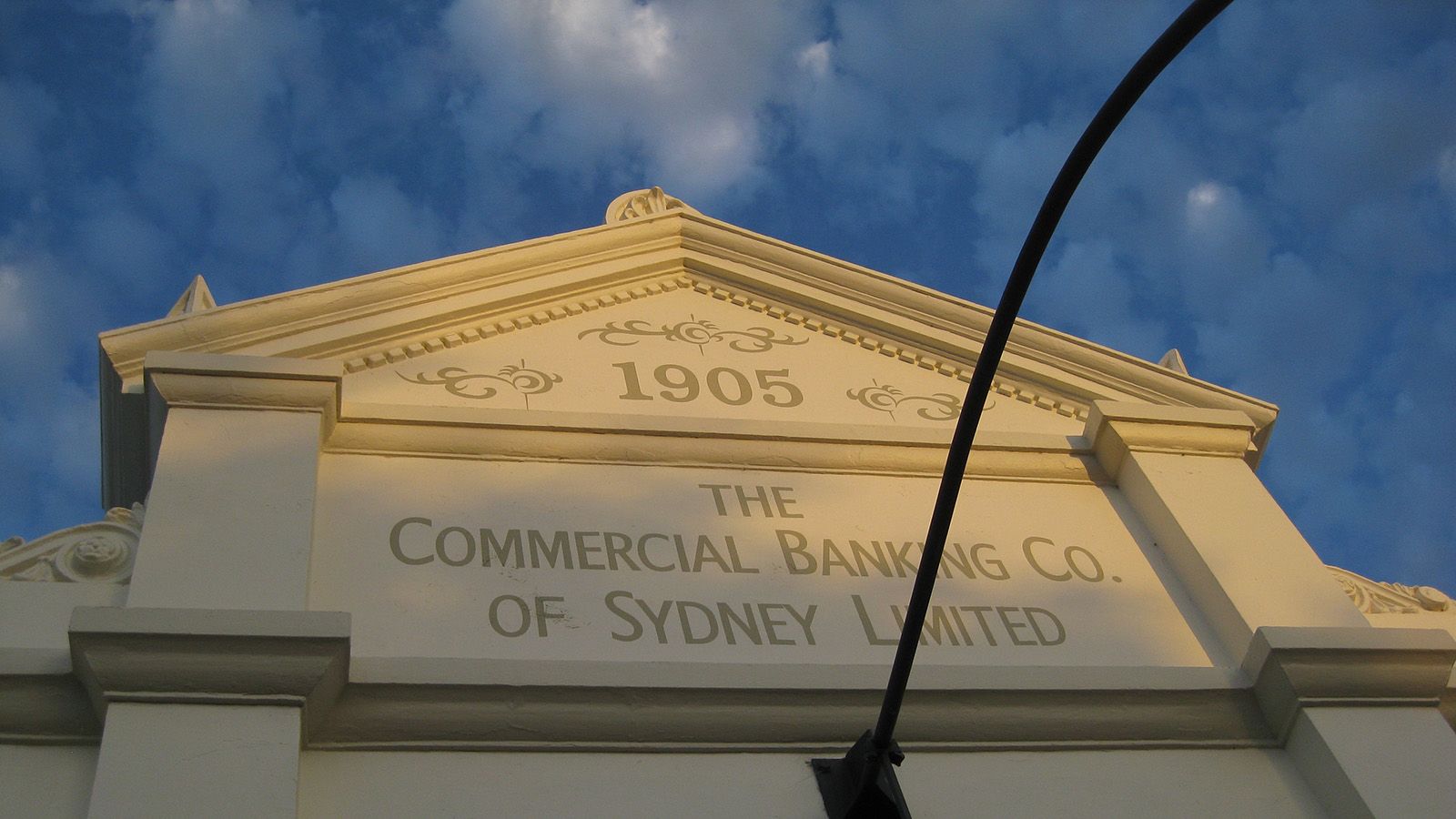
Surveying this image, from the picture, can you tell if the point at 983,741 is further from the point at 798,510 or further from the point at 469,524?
the point at 469,524

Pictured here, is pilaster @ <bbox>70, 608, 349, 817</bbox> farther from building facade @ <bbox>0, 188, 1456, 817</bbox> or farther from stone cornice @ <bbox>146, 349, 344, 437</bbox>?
stone cornice @ <bbox>146, 349, 344, 437</bbox>

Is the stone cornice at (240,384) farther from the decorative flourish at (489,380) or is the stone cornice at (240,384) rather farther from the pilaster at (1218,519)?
the pilaster at (1218,519)

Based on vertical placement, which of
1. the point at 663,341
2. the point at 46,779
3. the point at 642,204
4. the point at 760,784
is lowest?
the point at 760,784

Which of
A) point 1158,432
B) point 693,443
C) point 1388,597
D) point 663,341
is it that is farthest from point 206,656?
point 1388,597

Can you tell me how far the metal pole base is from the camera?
230 inches

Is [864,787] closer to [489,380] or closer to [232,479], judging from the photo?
[232,479]

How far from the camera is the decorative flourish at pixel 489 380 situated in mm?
8586

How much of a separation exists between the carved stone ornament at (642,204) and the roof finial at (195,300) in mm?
2988

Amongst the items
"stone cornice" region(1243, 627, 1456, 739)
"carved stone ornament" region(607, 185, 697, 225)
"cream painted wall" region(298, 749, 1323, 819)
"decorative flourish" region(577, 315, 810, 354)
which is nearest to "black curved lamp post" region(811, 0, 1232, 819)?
"cream painted wall" region(298, 749, 1323, 819)

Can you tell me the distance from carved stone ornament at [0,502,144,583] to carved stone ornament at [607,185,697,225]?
15.3ft

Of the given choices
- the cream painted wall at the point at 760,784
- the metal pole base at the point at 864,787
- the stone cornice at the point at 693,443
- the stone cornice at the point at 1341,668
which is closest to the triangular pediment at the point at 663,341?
the stone cornice at the point at 693,443

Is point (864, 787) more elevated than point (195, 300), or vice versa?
point (195, 300)

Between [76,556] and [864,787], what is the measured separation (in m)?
3.57

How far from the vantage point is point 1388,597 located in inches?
325
